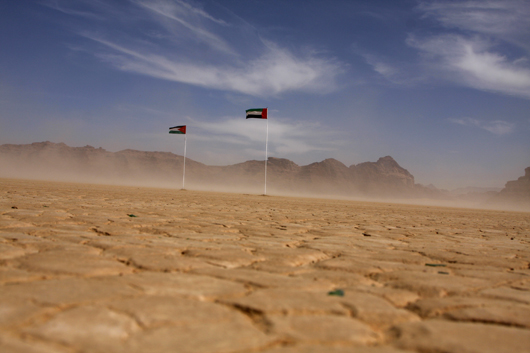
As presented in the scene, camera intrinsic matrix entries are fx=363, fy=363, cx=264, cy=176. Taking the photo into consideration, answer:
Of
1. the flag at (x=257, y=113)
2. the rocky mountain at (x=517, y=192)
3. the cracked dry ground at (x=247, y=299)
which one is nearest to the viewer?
the cracked dry ground at (x=247, y=299)

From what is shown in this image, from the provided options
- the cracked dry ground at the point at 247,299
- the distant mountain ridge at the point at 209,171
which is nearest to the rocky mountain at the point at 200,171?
the distant mountain ridge at the point at 209,171

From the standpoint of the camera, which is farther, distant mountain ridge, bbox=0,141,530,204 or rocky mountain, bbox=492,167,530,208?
distant mountain ridge, bbox=0,141,530,204

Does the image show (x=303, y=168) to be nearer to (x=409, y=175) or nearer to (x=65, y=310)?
(x=409, y=175)

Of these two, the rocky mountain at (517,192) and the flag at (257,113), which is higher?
the flag at (257,113)

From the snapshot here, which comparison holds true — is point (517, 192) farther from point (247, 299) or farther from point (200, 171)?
point (247, 299)

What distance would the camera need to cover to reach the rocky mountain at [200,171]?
82.1 m

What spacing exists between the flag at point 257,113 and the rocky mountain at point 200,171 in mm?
58513

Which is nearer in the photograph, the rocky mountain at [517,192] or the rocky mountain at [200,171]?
the rocky mountain at [517,192]

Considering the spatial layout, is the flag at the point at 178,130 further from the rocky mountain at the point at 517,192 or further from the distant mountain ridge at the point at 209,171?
the rocky mountain at the point at 517,192

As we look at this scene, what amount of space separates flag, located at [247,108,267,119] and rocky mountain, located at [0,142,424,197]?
192 ft

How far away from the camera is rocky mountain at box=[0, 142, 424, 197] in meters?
82.1

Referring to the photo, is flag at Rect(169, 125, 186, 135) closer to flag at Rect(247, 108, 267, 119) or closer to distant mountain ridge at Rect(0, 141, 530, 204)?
flag at Rect(247, 108, 267, 119)

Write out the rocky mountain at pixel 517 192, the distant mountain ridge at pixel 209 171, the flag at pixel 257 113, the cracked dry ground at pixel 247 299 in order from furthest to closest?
the distant mountain ridge at pixel 209 171 < the rocky mountain at pixel 517 192 < the flag at pixel 257 113 < the cracked dry ground at pixel 247 299

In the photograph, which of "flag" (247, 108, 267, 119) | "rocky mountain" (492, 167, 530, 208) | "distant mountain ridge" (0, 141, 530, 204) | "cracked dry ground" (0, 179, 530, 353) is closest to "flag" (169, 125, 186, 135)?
"flag" (247, 108, 267, 119)
